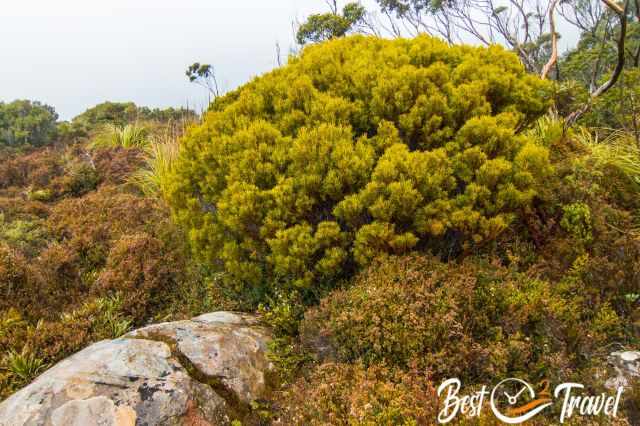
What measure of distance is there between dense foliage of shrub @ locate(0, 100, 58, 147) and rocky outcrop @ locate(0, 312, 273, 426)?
14.1m

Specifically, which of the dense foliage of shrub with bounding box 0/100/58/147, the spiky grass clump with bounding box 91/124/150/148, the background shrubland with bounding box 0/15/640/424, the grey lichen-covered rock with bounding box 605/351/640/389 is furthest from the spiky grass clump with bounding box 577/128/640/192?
the dense foliage of shrub with bounding box 0/100/58/147

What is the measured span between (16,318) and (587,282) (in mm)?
5496

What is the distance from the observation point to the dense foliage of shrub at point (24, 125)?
1432 centimetres

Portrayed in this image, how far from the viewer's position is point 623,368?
3254 millimetres

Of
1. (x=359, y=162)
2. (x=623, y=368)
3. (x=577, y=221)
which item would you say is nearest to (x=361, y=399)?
(x=359, y=162)

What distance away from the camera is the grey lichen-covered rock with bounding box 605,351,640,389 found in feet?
10.3

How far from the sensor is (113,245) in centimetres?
607

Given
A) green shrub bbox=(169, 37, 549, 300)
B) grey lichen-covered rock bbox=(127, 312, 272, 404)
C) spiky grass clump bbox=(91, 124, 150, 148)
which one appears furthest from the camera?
spiky grass clump bbox=(91, 124, 150, 148)

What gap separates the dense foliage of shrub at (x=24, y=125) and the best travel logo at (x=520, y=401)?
16.0 metres

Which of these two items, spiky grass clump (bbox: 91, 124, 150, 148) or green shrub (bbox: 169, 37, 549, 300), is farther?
spiky grass clump (bbox: 91, 124, 150, 148)

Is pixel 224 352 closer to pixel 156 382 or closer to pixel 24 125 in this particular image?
pixel 156 382

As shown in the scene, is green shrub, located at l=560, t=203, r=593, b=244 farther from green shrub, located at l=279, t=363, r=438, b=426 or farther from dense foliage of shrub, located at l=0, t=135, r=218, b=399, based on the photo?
dense foliage of shrub, located at l=0, t=135, r=218, b=399

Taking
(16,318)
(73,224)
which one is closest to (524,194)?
(16,318)

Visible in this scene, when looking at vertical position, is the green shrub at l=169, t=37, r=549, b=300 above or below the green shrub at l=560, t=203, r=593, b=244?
above
